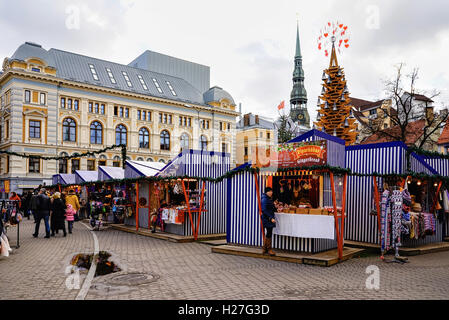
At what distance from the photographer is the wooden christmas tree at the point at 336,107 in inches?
896

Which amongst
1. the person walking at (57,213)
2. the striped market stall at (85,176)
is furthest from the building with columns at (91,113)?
the person walking at (57,213)

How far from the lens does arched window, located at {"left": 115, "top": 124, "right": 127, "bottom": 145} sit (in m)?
46.0

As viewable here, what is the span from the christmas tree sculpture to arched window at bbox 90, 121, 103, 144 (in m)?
30.4

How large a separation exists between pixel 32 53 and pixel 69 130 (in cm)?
921

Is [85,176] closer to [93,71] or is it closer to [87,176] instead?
[87,176]

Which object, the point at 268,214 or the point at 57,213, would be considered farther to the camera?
the point at 57,213

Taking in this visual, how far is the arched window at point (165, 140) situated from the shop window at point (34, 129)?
1558 cm

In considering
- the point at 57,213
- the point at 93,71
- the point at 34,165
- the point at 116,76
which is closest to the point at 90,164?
the point at 34,165

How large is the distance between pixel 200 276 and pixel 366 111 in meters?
58.3

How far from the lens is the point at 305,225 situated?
9.69 meters

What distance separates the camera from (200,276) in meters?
7.98

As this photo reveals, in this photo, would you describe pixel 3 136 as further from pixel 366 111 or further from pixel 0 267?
pixel 366 111

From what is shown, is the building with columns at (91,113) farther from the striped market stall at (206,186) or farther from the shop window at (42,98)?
the striped market stall at (206,186)
